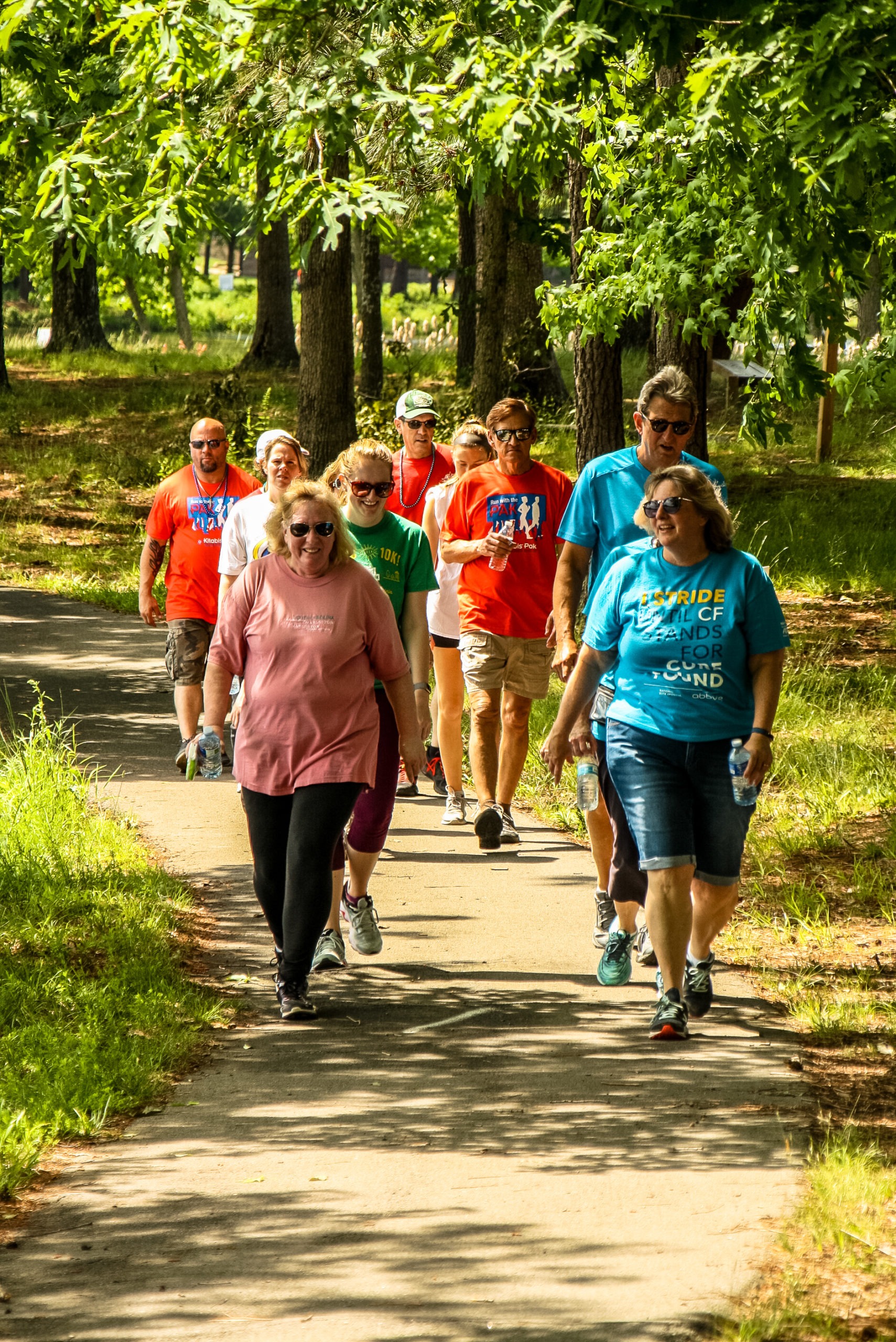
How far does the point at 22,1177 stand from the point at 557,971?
97.7 inches

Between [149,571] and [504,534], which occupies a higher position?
[504,534]

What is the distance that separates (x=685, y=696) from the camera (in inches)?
212

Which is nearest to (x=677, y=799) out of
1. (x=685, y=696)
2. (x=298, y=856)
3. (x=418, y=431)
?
(x=685, y=696)

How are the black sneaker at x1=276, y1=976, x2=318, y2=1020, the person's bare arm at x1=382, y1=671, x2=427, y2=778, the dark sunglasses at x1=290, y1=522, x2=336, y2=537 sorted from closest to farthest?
the dark sunglasses at x1=290, y1=522, x2=336, y2=537 < the black sneaker at x1=276, y1=976, x2=318, y2=1020 < the person's bare arm at x1=382, y1=671, x2=427, y2=778

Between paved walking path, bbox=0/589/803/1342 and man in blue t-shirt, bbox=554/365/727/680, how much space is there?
4.46 feet

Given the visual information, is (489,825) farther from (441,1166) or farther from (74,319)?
(74,319)

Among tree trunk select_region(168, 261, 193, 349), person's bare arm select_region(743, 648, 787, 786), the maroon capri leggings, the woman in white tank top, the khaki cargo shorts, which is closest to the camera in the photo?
person's bare arm select_region(743, 648, 787, 786)

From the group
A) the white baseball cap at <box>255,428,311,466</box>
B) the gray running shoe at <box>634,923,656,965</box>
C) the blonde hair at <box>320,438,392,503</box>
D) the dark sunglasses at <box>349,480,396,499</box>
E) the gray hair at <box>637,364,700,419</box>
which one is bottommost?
the gray running shoe at <box>634,923,656,965</box>

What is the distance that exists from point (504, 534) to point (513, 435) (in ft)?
1.57

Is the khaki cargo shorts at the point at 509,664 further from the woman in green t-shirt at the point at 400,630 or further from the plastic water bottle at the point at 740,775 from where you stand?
the plastic water bottle at the point at 740,775

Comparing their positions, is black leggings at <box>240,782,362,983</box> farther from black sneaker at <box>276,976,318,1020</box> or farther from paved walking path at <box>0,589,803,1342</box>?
paved walking path at <box>0,589,803,1342</box>

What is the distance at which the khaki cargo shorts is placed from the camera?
8.00 m

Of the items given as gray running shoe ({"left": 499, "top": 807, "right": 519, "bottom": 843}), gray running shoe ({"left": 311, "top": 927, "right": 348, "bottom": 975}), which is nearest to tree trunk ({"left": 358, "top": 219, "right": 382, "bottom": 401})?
gray running shoe ({"left": 499, "top": 807, "right": 519, "bottom": 843})

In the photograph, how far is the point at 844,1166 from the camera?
171 inches
